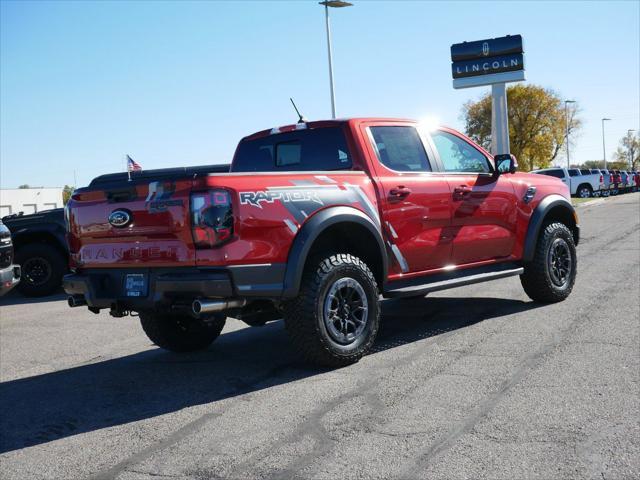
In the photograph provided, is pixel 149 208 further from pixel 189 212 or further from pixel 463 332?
pixel 463 332

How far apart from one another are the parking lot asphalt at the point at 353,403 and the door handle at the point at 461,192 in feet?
3.86

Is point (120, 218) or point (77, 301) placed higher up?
point (120, 218)

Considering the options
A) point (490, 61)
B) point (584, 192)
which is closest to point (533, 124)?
point (584, 192)

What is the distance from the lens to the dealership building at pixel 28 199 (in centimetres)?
9156

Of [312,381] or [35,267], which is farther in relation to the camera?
[35,267]

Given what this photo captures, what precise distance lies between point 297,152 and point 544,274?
289cm

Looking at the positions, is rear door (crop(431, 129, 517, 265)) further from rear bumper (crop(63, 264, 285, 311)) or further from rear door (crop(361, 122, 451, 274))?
rear bumper (crop(63, 264, 285, 311))

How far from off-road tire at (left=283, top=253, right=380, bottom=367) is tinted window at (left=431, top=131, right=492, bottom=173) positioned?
5.68 feet

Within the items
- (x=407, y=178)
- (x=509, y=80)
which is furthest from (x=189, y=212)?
(x=509, y=80)

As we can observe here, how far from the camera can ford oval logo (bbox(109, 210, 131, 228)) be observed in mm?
4961

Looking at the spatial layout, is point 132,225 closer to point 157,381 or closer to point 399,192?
point 157,381

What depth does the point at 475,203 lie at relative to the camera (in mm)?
6562

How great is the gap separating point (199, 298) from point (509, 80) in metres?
22.7

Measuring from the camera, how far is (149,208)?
4.82 metres
